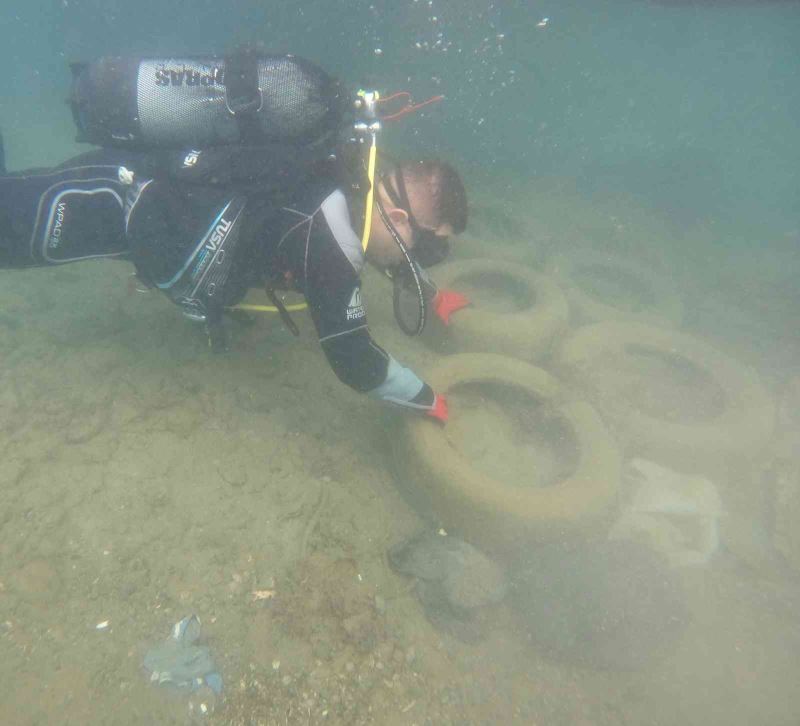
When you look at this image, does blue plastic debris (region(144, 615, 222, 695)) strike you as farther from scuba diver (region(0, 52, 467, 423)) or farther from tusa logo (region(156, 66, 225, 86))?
tusa logo (region(156, 66, 225, 86))

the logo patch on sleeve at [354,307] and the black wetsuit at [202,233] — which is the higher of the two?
the black wetsuit at [202,233]

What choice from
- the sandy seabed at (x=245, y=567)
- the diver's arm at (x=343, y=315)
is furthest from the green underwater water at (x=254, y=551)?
the diver's arm at (x=343, y=315)

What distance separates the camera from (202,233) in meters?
3.07

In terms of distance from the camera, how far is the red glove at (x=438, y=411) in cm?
384

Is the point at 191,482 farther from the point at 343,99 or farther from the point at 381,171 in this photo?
the point at 343,99

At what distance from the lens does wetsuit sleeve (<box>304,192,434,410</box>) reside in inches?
116

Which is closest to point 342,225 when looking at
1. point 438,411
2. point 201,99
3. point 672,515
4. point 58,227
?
point 201,99

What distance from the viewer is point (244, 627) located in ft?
9.25

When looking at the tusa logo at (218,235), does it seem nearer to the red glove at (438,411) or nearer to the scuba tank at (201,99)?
the scuba tank at (201,99)

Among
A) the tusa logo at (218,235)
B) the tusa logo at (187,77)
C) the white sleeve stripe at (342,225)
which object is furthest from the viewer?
the tusa logo at (187,77)

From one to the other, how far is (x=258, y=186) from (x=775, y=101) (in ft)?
287

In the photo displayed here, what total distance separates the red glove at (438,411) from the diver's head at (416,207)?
3.67ft

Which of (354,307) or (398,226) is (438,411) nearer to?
(354,307)

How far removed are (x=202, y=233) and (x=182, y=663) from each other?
7.92 ft
